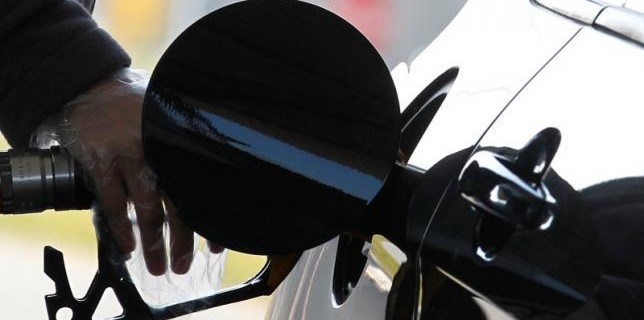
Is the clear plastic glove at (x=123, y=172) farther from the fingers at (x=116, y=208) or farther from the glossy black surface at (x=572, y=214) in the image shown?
the glossy black surface at (x=572, y=214)

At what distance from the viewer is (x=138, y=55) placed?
11.2ft

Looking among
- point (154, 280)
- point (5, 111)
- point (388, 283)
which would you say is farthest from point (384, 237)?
point (5, 111)

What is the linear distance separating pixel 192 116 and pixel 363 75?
113mm

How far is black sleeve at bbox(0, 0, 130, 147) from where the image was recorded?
0.87m

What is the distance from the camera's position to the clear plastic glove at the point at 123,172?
80 cm

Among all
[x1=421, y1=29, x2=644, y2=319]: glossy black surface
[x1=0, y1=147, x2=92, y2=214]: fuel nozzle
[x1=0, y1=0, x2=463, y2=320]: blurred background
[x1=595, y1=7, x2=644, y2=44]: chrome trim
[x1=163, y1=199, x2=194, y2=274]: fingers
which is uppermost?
Answer: [x1=595, y1=7, x2=644, y2=44]: chrome trim

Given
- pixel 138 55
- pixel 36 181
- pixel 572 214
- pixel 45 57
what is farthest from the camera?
pixel 138 55

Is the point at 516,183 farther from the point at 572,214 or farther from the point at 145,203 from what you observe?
the point at 145,203

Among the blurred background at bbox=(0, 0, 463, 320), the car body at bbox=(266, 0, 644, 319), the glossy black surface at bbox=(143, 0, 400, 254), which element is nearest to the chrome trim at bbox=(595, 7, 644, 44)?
the car body at bbox=(266, 0, 644, 319)

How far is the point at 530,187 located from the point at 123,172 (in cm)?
31

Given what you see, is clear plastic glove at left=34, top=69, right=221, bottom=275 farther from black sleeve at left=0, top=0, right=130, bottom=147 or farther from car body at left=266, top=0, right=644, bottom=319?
car body at left=266, top=0, right=644, bottom=319

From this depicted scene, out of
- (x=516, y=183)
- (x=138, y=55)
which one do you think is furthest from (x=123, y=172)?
(x=138, y=55)

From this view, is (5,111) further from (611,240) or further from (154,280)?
(611,240)

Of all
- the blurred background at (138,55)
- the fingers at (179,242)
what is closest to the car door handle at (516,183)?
the fingers at (179,242)
